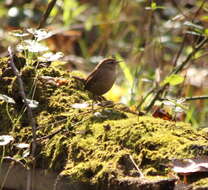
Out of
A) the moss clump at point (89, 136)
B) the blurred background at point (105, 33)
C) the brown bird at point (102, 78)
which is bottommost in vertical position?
the moss clump at point (89, 136)

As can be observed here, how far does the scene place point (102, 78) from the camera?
4.61m

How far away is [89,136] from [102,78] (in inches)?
55.0

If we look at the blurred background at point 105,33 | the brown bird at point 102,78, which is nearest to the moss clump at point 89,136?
the brown bird at point 102,78

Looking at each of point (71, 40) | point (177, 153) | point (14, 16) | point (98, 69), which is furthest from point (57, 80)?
point (71, 40)

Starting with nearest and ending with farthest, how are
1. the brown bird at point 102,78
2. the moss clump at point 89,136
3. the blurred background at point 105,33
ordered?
1. the moss clump at point 89,136
2. the brown bird at point 102,78
3. the blurred background at point 105,33

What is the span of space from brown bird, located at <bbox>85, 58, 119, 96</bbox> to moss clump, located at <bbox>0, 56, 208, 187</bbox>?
361 millimetres

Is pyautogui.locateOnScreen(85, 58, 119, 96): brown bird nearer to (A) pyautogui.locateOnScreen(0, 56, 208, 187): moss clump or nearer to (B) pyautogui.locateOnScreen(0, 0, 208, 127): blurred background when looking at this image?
(A) pyautogui.locateOnScreen(0, 56, 208, 187): moss clump

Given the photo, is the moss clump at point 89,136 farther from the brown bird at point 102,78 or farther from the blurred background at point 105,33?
the blurred background at point 105,33

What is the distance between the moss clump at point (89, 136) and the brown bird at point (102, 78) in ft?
1.19

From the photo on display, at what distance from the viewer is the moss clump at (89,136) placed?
2.94m

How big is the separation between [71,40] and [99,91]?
5674 mm

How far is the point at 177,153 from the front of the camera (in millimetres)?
2947

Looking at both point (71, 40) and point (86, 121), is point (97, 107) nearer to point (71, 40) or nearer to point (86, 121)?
point (86, 121)

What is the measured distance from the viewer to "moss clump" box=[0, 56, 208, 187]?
294 cm
